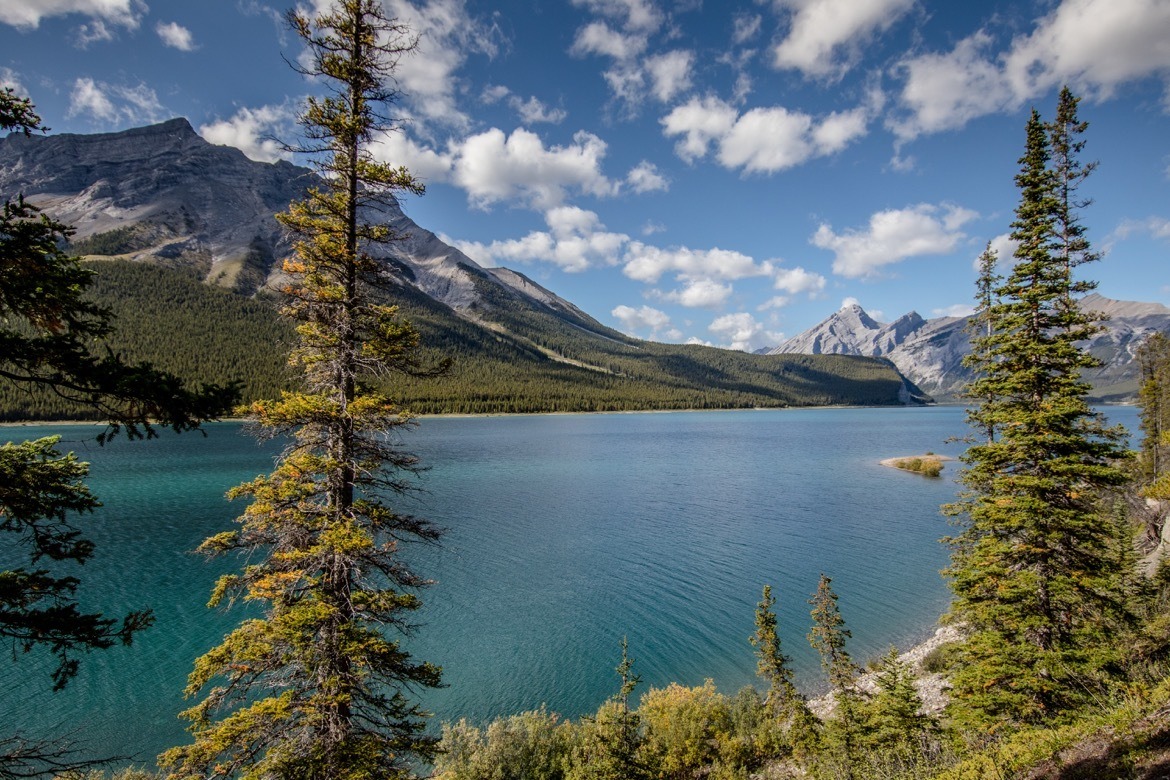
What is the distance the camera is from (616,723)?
15.1 meters

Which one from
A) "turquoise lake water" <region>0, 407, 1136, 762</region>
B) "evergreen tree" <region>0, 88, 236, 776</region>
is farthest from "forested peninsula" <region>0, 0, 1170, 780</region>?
"turquoise lake water" <region>0, 407, 1136, 762</region>

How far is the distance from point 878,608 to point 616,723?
25337 millimetres

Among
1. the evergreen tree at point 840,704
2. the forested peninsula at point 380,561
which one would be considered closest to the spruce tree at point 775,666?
the forested peninsula at point 380,561

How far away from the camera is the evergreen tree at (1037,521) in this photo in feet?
43.8

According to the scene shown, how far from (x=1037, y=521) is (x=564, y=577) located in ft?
95.7

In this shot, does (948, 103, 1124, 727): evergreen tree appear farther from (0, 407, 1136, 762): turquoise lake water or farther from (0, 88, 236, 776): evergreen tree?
(0, 88, 236, 776): evergreen tree

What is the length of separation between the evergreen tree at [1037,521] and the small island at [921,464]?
2906 inches

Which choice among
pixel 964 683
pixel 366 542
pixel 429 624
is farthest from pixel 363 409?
pixel 429 624

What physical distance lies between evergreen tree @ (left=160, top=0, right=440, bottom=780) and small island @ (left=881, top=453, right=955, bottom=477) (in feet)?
284

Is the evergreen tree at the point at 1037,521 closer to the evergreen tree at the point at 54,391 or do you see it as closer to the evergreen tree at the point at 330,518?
the evergreen tree at the point at 330,518

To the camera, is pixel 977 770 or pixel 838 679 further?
pixel 838 679

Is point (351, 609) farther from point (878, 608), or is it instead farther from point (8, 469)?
point (878, 608)

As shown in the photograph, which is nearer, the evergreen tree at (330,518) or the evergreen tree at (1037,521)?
the evergreen tree at (330,518)

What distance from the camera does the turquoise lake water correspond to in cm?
2398
